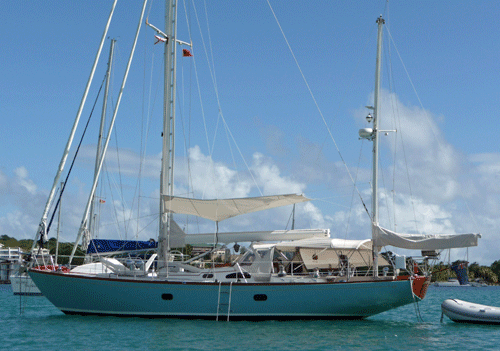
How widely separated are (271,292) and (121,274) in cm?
603

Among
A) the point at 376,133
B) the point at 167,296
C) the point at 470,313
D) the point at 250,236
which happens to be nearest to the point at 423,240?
the point at 470,313

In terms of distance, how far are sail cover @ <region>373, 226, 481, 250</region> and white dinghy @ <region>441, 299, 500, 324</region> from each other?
10.3ft

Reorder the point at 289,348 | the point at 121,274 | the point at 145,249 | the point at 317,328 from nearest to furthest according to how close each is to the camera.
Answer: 1. the point at 289,348
2. the point at 317,328
3. the point at 121,274
4. the point at 145,249

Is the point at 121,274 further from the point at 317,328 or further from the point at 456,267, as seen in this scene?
the point at 456,267

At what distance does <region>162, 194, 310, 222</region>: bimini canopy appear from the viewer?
71.7 ft

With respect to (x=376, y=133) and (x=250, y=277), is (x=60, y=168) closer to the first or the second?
(x=250, y=277)

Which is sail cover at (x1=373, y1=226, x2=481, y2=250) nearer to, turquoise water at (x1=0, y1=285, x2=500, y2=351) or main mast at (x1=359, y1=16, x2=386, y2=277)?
main mast at (x1=359, y1=16, x2=386, y2=277)

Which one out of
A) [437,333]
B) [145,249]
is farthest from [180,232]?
[437,333]

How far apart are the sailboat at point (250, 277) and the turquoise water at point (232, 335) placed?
59 centimetres

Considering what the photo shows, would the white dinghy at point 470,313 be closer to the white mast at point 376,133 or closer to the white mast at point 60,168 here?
the white mast at point 376,133

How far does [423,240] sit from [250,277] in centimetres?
682

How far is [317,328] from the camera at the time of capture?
19.8 metres

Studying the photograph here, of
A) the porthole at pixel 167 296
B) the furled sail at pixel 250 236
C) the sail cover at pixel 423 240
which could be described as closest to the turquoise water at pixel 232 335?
the porthole at pixel 167 296

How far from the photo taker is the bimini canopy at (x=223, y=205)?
71.7 feet
